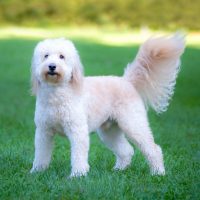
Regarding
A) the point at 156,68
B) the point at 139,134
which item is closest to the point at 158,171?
the point at 139,134

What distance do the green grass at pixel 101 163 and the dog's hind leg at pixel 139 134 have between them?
16 cm

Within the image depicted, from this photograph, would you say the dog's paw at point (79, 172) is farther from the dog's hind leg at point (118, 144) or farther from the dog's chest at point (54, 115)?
the dog's hind leg at point (118, 144)

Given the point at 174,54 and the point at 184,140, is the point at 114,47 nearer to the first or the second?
the point at 184,140

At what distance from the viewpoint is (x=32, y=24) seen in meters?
52.4

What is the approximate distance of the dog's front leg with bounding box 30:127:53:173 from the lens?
7.72m

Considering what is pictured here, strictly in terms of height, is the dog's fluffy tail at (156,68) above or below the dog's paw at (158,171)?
above

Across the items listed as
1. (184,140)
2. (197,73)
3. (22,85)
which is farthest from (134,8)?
(184,140)

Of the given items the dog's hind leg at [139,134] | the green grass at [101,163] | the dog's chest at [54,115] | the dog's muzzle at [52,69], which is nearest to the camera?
the green grass at [101,163]

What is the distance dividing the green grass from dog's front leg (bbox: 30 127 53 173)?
13cm

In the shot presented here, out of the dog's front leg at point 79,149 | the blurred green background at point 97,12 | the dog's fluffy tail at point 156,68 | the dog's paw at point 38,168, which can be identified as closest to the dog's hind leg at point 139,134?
the dog's fluffy tail at point 156,68

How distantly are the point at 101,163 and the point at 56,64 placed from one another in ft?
6.30

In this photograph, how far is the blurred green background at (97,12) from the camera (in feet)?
167

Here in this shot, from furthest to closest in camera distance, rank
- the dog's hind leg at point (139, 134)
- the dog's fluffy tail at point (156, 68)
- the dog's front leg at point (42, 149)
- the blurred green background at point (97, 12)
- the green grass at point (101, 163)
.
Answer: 1. the blurred green background at point (97, 12)
2. the dog's fluffy tail at point (156, 68)
3. the dog's hind leg at point (139, 134)
4. the dog's front leg at point (42, 149)
5. the green grass at point (101, 163)

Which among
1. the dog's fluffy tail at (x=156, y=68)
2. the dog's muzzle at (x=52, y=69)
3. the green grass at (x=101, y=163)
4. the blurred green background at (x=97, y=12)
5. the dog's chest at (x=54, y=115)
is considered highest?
the dog's muzzle at (x=52, y=69)
